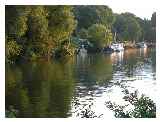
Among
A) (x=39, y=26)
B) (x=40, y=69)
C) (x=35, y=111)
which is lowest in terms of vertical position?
(x=35, y=111)

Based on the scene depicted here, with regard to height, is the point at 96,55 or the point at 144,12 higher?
the point at 144,12

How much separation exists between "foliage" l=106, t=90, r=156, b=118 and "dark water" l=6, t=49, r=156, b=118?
59mm

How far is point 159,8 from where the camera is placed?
7098mm

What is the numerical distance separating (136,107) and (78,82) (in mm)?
777

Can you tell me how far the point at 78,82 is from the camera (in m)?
7.48

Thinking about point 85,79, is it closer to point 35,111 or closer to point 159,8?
point 35,111

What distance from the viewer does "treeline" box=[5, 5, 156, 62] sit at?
291 inches

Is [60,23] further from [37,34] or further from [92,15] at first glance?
[92,15]

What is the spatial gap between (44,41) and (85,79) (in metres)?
0.77

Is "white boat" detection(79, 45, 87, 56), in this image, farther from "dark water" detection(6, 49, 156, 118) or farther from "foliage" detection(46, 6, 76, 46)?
"foliage" detection(46, 6, 76, 46)

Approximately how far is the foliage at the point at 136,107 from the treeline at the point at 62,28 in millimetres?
701

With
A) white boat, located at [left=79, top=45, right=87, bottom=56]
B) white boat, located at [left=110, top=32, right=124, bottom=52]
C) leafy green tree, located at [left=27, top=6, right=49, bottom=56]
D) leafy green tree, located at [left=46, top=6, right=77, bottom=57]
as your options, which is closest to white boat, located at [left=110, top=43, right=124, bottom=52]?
white boat, located at [left=110, top=32, right=124, bottom=52]

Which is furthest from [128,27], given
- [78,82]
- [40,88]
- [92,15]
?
[40,88]
